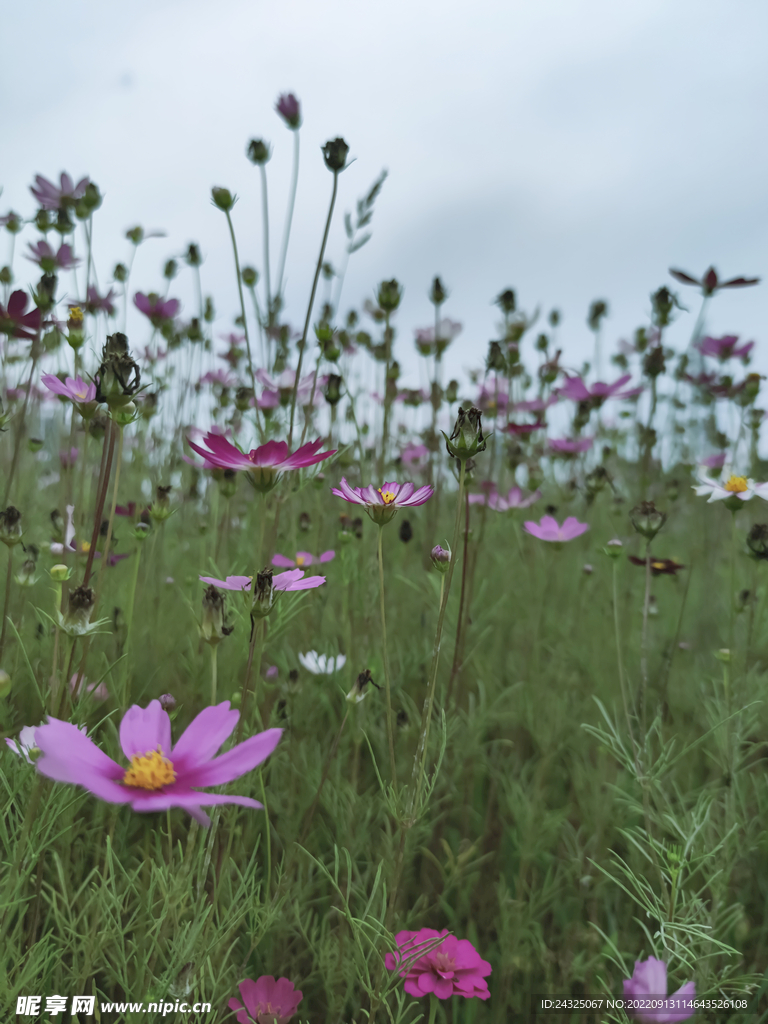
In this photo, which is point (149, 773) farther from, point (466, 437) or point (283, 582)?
point (466, 437)

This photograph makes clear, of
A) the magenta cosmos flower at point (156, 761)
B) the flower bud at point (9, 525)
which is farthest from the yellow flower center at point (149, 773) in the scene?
the flower bud at point (9, 525)

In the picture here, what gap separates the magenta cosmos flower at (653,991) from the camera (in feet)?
1.46

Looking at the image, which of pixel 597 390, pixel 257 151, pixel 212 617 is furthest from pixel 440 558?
pixel 597 390

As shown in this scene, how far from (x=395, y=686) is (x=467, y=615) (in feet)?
0.51

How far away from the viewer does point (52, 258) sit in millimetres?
1064

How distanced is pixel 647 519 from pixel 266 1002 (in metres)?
A: 0.64

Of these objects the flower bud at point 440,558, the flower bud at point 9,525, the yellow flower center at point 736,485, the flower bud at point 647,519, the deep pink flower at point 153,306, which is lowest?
the flower bud at point 440,558

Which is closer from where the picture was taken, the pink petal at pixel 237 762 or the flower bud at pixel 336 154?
the pink petal at pixel 237 762

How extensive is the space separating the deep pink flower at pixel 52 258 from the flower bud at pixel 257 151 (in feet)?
1.17

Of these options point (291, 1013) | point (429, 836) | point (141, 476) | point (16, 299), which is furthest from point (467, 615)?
point (141, 476)

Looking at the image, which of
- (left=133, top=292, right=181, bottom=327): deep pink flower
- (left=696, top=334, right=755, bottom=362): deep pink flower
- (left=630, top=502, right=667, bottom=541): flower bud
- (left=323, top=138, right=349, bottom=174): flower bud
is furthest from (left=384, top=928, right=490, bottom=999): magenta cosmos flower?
(left=696, top=334, right=755, bottom=362): deep pink flower

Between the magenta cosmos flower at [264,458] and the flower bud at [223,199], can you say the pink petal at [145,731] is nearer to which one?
the magenta cosmos flower at [264,458]

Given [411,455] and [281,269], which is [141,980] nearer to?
[281,269]

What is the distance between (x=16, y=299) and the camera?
2.82 feet
